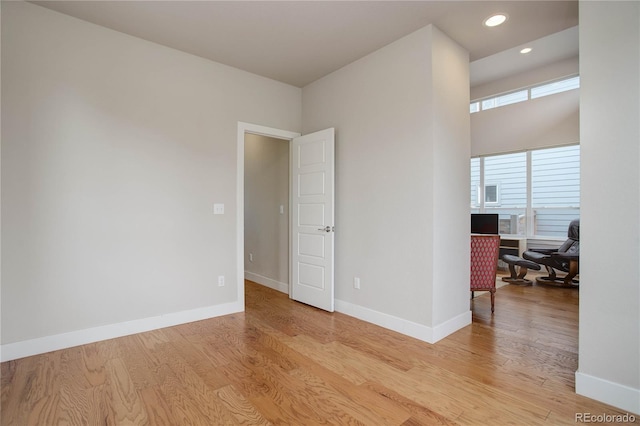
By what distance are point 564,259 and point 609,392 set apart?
3.40 meters

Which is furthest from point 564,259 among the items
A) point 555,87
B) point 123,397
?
point 123,397

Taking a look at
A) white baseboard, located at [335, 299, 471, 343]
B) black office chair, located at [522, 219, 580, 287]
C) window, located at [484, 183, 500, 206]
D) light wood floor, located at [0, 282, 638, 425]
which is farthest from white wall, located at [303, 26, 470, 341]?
window, located at [484, 183, 500, 206]

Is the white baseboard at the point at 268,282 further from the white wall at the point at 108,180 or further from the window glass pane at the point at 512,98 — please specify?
the window glass pane at the point at 512,98

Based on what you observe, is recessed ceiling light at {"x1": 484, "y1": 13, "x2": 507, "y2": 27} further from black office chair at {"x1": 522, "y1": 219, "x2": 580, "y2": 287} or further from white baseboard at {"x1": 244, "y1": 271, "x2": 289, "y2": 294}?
white baseboard at {"x1": 244, "y1": 271, "x2": 289, "y2": 294}

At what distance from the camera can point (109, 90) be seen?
2.92 metres

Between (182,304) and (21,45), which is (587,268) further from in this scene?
(21,45)

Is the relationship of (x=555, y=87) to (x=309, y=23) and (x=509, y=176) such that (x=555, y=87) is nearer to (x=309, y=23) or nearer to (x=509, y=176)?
(x=509, y=176)

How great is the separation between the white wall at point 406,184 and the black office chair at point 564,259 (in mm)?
2492

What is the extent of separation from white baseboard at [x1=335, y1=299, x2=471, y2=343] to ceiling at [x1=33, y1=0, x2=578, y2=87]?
107 inches

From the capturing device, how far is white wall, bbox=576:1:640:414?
6.07 feet

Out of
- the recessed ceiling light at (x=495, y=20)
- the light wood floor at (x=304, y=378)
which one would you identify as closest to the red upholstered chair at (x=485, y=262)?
the light wood floor at (x=304, y=378)

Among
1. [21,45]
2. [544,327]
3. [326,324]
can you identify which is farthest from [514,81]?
[21,45]

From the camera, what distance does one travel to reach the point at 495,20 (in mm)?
2756

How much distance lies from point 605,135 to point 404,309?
6.64ft
